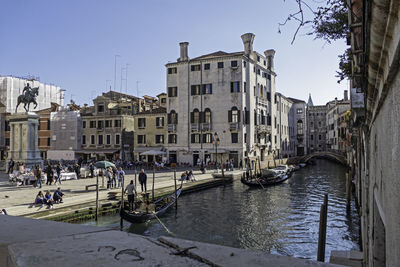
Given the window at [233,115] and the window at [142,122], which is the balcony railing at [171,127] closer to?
the window at [142,122]

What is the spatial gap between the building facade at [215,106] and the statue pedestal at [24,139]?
15.8 m

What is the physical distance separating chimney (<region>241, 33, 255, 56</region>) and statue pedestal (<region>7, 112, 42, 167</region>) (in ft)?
76.6

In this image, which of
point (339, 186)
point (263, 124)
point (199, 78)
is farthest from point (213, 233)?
point (263, 124)

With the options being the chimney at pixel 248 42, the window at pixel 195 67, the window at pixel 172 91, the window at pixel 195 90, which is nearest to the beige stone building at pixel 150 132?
the window at pixel 172 91

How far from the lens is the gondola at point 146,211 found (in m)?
13.6

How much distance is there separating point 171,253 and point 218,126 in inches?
1312

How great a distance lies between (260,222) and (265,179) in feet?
41.2

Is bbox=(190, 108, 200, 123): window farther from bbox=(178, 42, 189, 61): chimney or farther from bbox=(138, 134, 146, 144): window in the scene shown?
bbox=(138, 134, 146, 144): window

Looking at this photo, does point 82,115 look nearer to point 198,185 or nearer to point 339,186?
point 198,185

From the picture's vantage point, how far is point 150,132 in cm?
3825

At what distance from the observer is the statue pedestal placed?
23297mm

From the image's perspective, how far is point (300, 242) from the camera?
11797 mm

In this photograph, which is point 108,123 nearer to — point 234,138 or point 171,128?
point 171,128

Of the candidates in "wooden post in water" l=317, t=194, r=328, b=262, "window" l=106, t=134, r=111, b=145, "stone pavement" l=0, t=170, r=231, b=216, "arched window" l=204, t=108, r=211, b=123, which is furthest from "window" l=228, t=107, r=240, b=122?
"wooden post in water" l=317, t=194, r=328, b=262
